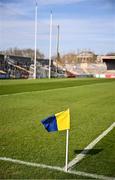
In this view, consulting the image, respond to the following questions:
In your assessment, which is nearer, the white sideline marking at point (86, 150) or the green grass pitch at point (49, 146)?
the green grass pitch at point (49, 146)

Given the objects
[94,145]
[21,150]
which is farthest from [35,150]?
[94,145]

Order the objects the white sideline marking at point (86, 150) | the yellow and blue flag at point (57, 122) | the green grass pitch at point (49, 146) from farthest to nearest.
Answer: the white sideline marking at point (86, 150), the yellow and blue flag at point (57, 122), the green grass pitch at point (49, 146)

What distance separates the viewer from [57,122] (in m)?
4.93

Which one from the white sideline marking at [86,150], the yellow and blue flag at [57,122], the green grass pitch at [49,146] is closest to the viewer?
the green grass pitch at [49,146]

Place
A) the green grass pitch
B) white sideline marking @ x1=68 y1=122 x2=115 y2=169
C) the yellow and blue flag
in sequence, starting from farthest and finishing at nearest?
white sideline marking @ x1=68 y1=122 x2=115 y2=169 → the yellow and blue flag → the green grass pitch

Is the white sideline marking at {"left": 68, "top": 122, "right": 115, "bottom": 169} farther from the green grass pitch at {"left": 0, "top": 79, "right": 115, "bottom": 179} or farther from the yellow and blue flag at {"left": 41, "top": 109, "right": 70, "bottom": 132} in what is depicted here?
the yellow and blue flag at {"left": 41, "top": 109, "right": 70, "bottom": 132}

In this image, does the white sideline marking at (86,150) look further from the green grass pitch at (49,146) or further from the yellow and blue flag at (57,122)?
the yellow and blue flag at (57,122)

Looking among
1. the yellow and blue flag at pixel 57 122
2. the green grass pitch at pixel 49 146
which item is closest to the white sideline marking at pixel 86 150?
the green grass pitch at pixel 49 146

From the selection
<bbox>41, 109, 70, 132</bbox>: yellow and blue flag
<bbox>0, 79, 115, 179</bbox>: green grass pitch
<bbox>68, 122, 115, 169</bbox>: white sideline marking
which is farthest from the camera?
<bbox>68, 122, 115, 169</bbox>: white sideline marking

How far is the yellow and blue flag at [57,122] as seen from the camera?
4.89m

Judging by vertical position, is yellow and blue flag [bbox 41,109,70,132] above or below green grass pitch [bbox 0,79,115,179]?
above

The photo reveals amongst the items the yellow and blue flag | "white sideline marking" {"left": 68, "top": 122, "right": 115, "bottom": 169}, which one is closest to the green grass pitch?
"white sideline marking" {"left": 68, "top": 122, "right": 115, "bottom": 169}

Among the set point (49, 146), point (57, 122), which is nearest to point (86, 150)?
point (49, 146)

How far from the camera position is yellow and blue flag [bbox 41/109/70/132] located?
4889 mm
